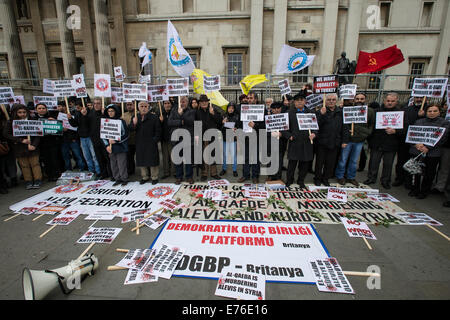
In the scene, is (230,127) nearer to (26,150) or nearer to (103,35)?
(26,150)

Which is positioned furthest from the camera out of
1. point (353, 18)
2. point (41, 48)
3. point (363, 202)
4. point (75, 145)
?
point (41, 48)

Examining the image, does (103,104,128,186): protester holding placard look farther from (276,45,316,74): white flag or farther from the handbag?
the handbag

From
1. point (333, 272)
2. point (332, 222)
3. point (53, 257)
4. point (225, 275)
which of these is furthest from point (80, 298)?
point (332, 222)

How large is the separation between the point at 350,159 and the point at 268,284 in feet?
15.7

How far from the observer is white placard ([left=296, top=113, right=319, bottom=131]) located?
209 inches

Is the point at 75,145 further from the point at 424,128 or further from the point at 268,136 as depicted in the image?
the point at 424,128

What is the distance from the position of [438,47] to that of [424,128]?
61.9 ft

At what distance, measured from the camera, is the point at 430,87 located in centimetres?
526

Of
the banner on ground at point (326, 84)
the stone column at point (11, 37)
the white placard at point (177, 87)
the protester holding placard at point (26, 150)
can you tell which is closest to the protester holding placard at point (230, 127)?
the white placard at point (177, 87)

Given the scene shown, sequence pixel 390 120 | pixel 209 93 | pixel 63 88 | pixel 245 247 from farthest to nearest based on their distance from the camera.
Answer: pixel 209 93 → pixel 63 88 → pixel 390 120 → pixel 245 247

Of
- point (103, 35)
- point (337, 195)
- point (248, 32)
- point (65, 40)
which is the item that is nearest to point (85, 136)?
→ point (337, 195)

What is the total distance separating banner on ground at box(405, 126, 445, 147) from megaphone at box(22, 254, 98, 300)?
6998mm

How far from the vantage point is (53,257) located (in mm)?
3156

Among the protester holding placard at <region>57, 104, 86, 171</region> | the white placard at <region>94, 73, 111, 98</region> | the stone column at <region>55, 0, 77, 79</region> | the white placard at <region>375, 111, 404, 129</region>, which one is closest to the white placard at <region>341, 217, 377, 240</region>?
the white placard at <region>375, 111, 404, 129</region>
